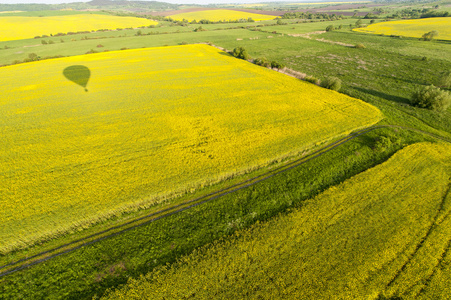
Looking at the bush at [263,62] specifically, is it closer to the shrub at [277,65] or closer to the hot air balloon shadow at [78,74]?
the shrub at [277,65]

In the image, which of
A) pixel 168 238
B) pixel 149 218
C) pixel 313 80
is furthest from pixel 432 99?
pixel 149 218

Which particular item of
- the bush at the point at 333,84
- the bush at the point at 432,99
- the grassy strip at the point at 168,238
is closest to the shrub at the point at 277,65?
the bush at the point at 333,84

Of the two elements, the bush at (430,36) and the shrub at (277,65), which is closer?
the shrub at (277,65)

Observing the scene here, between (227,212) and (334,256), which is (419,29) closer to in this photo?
(334,256)

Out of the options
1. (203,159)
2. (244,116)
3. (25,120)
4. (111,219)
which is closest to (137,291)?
(111,219)

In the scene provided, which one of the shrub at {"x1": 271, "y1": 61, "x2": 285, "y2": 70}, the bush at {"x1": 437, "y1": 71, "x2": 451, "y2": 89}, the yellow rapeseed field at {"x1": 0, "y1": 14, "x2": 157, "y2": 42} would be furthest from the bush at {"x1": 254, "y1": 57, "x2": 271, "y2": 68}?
the yellow rapeseed field at {"x1": 0, "y1": 14, "x2": 157, "y2": 42}
